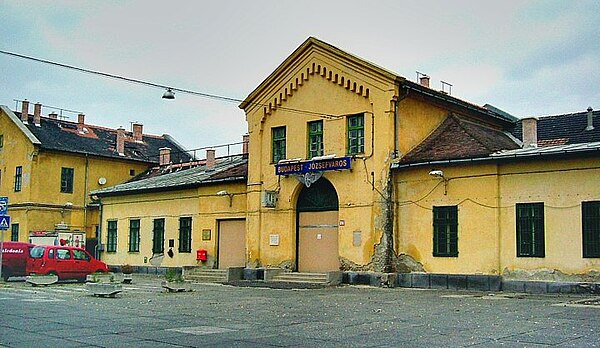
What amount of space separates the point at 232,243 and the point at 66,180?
17497 millimetres

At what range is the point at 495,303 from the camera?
18031 millimetres

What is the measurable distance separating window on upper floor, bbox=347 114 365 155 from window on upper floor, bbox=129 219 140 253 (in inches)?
591

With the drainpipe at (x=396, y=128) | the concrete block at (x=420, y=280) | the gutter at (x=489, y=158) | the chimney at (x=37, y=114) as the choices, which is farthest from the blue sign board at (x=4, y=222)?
the chimney at (x=37, y=114)

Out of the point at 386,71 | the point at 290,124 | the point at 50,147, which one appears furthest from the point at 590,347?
the point at 50,147

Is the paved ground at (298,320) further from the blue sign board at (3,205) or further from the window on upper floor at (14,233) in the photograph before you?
the window on upper floor at (14,233)

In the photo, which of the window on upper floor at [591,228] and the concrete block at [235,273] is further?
the concrete block at [235,273]

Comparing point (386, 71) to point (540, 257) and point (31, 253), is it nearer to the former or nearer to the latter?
point (540, 257)

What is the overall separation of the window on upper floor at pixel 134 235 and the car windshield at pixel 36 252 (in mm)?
8525

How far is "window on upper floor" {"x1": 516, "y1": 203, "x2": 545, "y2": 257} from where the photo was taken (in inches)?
878

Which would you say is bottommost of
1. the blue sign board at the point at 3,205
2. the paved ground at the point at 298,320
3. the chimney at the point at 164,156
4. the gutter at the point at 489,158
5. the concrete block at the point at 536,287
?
the paved ground at the point at 298,320

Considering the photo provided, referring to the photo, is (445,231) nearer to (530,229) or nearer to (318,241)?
(530,229)

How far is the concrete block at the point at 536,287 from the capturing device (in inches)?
854

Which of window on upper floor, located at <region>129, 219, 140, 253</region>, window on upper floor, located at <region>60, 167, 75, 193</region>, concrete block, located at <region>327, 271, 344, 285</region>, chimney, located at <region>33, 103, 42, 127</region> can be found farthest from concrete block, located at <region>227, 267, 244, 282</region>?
chimney, located at <region>33, 103, 42, 127</region>

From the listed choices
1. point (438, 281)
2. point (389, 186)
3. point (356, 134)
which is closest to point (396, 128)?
point (356, 134)
